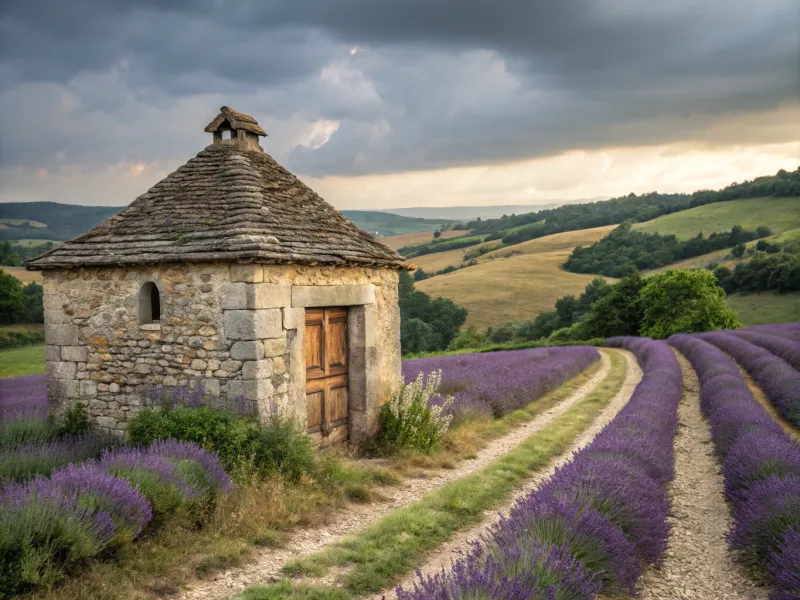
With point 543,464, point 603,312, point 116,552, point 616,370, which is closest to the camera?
point 116,552

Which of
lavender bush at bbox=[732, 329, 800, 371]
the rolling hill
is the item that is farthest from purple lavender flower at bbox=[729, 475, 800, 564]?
the rolling hill

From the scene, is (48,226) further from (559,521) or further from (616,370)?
(559,521)

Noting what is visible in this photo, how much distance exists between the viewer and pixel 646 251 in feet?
211

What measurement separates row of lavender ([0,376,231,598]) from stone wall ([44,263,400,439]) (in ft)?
3.32

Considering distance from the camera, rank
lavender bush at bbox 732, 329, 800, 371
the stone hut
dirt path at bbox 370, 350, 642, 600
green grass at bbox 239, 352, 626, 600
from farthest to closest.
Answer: lavender bush at bbox 732, 329, 800, 371, the stone hut, dirt path at bbox 370, 350, 642, 600, green grass at bbox 239, 352, 626, 600

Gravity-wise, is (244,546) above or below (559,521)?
below

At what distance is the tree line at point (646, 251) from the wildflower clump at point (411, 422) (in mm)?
54289

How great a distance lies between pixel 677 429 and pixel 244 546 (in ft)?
24.4

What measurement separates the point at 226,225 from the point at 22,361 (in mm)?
21595

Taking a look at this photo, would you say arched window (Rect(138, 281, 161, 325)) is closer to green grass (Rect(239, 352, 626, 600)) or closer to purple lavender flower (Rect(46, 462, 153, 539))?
purple lavender flower (Rect(46, 462, 153, 539))

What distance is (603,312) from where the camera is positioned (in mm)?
40312

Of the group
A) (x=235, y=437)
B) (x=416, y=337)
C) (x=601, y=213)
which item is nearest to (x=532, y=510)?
(x=235, y=437)

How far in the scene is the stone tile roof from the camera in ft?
22.0

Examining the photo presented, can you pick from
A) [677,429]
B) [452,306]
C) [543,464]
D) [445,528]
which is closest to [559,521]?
[445,528]
